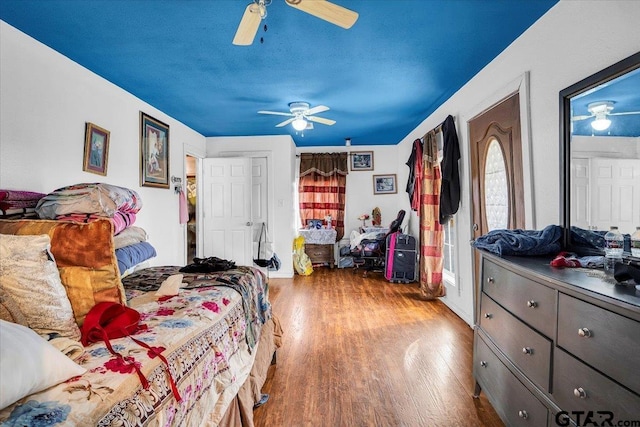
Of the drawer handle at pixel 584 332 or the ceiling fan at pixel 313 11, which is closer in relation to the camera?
the drawer handle at pixel 584 332

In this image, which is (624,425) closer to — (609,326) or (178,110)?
(609,326)

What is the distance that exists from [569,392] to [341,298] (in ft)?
10.7

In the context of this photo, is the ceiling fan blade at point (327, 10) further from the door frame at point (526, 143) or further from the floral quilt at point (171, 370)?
the floral quilt at point (171, 370)

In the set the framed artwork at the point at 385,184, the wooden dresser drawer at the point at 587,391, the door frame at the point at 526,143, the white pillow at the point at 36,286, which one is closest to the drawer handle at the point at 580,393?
the wooden dresser drawer at the point at 587,391

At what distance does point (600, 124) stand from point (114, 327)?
239 centimetres

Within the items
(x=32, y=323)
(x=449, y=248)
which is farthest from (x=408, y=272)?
(x=32, y=323)

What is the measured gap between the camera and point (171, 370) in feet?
3.88

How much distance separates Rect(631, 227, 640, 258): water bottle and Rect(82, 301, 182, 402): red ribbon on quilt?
1910 millimetres

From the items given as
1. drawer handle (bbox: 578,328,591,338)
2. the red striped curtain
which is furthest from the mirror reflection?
the red striped curtain

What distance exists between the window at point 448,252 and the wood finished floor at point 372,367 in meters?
0.39

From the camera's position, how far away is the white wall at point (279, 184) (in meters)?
5.67

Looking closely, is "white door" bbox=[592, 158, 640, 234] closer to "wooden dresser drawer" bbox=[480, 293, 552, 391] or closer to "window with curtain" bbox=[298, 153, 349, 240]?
"wooden dresser drawer" bbox=[480, 293, 552, 391]

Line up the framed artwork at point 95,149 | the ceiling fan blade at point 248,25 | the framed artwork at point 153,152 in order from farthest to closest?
the framed artwork at point 153,152 < the framed artwork at point 95,149 < the ceiling fan blade at point 248,25

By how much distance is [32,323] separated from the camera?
1.18m
